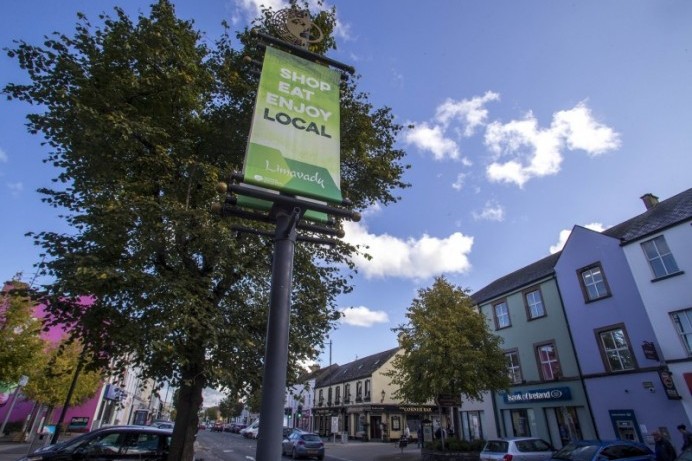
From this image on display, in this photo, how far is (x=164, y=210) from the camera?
9.31 m

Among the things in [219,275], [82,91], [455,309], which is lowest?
[219,275]

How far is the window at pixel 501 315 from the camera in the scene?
1011 inches

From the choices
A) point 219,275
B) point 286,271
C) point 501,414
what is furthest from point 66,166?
point 501,414

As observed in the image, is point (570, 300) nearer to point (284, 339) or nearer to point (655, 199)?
point (655, 199)

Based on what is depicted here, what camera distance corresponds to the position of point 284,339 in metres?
3.53

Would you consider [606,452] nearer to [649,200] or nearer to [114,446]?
[114,446]

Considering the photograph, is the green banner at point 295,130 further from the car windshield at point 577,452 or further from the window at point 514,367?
the window at point 514,367

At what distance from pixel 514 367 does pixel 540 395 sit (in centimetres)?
280

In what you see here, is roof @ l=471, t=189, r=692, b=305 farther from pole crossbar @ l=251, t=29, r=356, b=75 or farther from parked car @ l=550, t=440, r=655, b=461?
pole crossbar @ l=251, t=29, r=356, b=75

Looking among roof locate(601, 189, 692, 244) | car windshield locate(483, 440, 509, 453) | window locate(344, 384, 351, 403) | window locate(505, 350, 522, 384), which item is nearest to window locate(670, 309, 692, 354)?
roof locate(601, 189, 692, 244)

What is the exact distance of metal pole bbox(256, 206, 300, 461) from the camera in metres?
3.18

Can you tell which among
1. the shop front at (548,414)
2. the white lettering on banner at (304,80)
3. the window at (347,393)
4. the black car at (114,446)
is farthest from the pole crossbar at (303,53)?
Answer: the window at (347,393)

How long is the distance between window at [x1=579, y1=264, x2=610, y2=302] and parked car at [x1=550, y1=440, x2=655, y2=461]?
31.1 ft

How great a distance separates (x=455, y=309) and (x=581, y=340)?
21.9 feet
